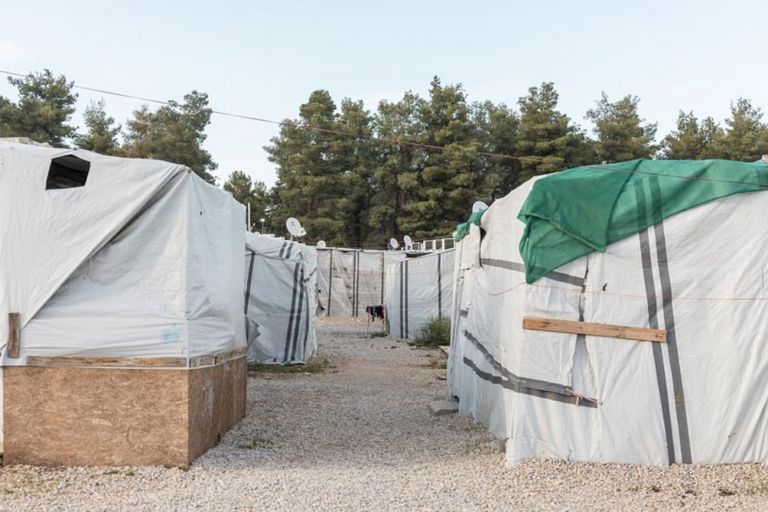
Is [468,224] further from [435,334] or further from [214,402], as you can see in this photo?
[435,334]

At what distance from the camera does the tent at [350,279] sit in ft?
89.5

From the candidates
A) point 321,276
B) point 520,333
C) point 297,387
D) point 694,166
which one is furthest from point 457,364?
point 321,276

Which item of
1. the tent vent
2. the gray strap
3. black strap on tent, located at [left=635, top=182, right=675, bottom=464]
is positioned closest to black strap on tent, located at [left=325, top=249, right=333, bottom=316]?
the gray strap

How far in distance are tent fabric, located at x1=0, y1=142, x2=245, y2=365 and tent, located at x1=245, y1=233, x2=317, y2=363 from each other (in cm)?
721

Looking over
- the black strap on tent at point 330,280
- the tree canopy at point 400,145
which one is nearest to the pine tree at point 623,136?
the tree canopy at point 400,145

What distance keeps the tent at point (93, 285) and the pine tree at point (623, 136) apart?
29.7 meters

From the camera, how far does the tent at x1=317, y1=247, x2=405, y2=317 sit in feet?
89.5

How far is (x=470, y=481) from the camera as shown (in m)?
5.18

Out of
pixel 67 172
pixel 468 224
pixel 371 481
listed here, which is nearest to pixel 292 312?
pixel 468 224

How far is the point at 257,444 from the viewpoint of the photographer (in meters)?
6.43

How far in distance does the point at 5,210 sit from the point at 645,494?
4.99 metres

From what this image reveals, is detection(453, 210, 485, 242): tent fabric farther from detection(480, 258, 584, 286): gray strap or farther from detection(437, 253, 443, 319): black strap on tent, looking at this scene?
detection(437, 253, 443, 319): black strap on tent

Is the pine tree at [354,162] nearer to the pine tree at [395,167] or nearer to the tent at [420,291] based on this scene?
the pine tree at [395,167]

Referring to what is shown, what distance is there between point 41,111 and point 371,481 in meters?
29.0
